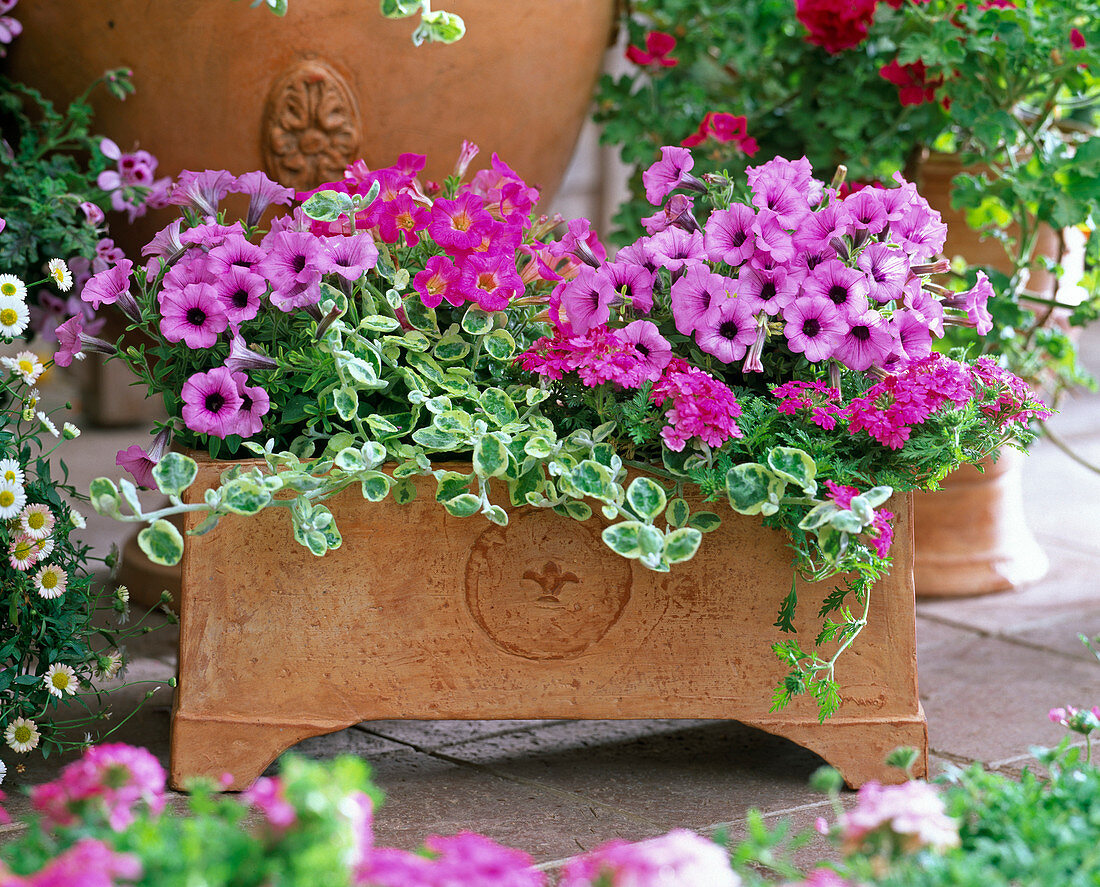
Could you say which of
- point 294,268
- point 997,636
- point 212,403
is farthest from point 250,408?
point 997,636

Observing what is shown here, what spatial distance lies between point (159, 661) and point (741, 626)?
3.21ft

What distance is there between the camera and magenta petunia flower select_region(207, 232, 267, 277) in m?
1.37

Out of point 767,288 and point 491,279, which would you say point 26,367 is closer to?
point 491,279

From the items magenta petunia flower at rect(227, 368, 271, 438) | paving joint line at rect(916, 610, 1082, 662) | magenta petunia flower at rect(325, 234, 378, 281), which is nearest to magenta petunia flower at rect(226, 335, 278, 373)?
magenta petunia flower at rect(227, 368, 271, 438)

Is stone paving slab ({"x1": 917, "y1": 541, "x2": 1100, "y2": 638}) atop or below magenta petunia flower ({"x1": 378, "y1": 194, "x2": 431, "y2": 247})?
below

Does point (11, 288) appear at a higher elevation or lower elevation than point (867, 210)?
lower

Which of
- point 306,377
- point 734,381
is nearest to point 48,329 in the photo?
point 306,377

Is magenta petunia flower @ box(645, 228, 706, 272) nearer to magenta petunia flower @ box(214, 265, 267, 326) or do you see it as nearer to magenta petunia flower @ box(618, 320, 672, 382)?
magenta petunia flower @ box(618, 320, 672, 382)

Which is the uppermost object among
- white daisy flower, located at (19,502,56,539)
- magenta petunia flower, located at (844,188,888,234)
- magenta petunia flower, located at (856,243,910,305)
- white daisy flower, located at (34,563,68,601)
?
magenta petunia flower, located at (844,188,888,234)

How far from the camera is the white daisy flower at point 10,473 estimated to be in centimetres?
137

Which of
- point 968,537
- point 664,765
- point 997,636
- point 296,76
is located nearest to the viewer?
point 664,765

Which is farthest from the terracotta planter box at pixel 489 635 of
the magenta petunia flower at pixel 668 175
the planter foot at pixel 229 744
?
the magenta petunia flower at pixel 668 175

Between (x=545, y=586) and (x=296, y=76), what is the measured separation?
0.89m

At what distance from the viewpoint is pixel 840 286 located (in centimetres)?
138
